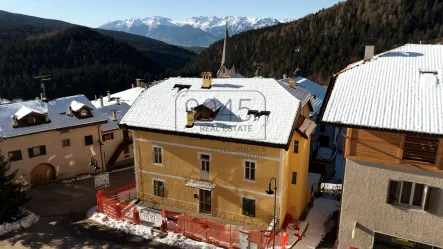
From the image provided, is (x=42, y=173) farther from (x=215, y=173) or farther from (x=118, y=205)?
(x=215, y=173)

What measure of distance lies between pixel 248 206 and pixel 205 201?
11.3ft

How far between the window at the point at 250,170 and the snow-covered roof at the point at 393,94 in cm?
752

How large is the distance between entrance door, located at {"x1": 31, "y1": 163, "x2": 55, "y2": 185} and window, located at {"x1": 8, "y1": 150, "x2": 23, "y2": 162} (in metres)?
1.79

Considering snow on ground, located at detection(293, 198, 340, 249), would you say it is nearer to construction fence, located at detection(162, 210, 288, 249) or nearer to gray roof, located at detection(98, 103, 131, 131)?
construction fence, located at detection(162, 210, 288, 249)

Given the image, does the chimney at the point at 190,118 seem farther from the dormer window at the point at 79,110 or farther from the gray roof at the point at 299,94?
the dormer window at the point at 79,110

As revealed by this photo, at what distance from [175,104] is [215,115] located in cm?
374

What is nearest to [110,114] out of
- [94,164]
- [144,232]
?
[94,164]

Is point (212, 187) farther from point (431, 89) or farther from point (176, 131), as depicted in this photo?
point (431, 89)

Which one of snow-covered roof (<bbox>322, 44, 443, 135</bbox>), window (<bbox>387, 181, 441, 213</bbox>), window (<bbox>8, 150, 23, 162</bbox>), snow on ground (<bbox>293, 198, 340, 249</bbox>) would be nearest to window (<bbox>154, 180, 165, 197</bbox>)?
snow on ground (<bbox>293, 198, 340, 249</bbox>)

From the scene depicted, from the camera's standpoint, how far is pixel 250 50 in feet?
423

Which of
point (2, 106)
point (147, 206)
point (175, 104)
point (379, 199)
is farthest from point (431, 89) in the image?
point (2, 106)

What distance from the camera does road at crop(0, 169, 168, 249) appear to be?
20.5m

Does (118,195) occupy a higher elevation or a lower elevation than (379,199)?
lower

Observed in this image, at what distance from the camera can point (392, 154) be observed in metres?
14.1
